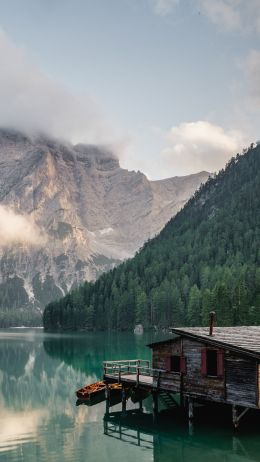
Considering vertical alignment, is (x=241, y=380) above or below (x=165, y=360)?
below

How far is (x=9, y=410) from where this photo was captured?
2275 inches

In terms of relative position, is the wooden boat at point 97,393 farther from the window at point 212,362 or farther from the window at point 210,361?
the window at point 212,362

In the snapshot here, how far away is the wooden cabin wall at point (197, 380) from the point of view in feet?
143

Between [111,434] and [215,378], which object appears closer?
[215,378]

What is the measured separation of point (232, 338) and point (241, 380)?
482cm

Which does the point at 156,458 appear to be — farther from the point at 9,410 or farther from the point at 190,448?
the point at 9,410

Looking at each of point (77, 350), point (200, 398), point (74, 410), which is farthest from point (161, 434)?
point (77, 350)

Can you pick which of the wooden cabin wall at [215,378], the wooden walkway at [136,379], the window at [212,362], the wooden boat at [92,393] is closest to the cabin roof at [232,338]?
the wooden cabin wall at [215,378]

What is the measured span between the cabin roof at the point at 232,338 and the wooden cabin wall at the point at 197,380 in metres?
0.90

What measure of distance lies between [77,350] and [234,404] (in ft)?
304

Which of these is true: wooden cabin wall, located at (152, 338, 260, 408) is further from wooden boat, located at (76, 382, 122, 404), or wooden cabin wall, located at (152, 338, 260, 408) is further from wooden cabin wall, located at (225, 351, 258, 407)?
wooden boat, located at (76, 382, 122, 404)

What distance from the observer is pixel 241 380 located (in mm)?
41812

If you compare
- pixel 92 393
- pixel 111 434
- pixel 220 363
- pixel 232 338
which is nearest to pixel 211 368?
pixel 220 363

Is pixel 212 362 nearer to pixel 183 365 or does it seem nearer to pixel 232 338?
pixel 232 338
